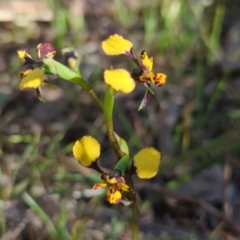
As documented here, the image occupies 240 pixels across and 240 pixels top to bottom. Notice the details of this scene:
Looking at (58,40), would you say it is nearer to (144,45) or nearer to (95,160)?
(144,45)

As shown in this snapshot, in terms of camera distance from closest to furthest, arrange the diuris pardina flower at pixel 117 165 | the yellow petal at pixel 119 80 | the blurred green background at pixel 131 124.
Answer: the yellow petal at pixel 119 80, the diuris pardina flower at pixel 117 165, the blurred green background at pixel 131 124

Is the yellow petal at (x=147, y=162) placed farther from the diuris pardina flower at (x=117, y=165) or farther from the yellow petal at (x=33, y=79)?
the yellow petal at (x=33, y=79)

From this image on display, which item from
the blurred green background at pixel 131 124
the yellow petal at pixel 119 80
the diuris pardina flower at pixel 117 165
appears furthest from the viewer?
the blurred green background at pixel 131 124

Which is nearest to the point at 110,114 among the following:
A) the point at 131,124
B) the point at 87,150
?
the point at 87,150

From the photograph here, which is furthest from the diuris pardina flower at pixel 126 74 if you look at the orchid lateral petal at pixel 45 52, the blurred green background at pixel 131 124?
the blurred green background at pixel 131 124

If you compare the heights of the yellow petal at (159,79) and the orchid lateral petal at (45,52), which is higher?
the orchid lateral petal at (45,52)

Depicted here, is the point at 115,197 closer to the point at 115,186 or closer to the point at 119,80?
the point at 115,186
